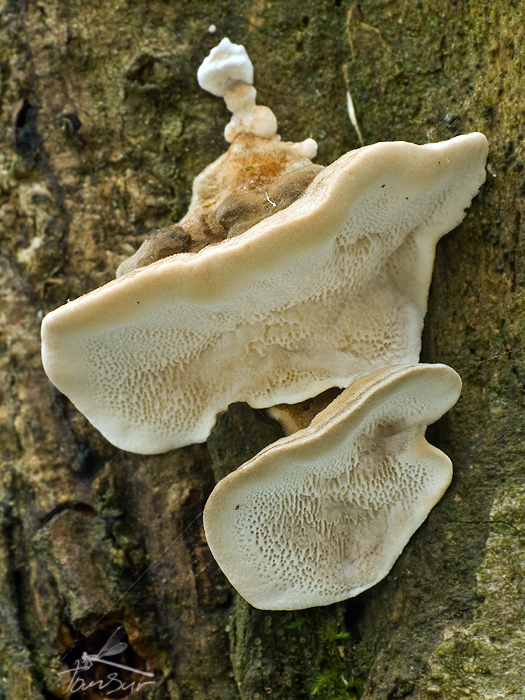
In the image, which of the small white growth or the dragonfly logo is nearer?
the dragonfly logo

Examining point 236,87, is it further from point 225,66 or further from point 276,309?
point 276,309

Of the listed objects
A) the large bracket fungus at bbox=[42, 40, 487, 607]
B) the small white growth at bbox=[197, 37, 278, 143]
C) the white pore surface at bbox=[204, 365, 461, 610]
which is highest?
the small white growth at bbox=[197, 37, 278, 143]

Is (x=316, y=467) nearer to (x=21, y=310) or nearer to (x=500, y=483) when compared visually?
(x=500, y=483)

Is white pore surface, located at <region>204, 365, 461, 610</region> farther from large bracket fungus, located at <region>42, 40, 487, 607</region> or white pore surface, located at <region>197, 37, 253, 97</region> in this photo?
white pore surface, located at <region>197, 37, 253, 97</region>

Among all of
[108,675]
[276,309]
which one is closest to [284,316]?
[276,309]

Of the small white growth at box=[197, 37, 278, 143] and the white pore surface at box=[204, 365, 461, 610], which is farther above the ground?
the small white growth at box=[197, 37, 278, 143]

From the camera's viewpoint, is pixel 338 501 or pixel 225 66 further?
pixel 225 66

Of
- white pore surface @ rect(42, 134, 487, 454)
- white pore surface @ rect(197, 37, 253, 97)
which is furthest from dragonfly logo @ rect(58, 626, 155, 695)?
white pore surface @ rect(197, 37, 253, 97)
